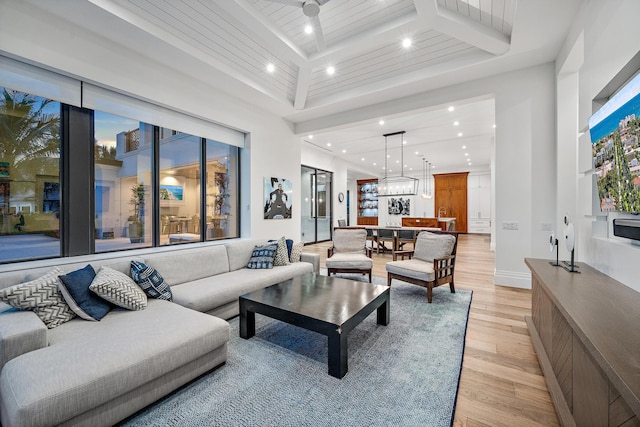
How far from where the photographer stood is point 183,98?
379 cm

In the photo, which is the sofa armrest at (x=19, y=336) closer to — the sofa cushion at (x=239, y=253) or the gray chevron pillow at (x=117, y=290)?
the gray chevron pillow at (x=117, y=290)

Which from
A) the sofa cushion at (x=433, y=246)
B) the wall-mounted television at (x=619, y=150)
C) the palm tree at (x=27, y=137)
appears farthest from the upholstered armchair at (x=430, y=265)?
the palm tree at (x=27, y=137)

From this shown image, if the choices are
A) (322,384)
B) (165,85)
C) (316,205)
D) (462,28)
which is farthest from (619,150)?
(316,205)

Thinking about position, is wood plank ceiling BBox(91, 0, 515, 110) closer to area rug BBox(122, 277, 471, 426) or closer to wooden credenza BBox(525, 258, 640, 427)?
wooden credenza BBox(525, 258, 640, 427)

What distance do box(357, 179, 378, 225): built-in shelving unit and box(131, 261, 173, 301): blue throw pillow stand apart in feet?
39.0

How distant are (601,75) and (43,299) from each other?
454 centimetres

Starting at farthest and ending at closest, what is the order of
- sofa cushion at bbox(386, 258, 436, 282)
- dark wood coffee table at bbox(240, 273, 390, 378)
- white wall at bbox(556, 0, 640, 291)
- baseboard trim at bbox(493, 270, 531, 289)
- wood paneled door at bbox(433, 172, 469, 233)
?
wood paneled door at bbox(433, 172, 469, 233) < baseboard trim at bbox(493, 270, 531, 289) < sofa cushion at bbox(386, 258, 436, 282) < dark wood coffee table at bbox(240, 273, 390, 378) < white wall at bbox(556, 0, 640, 291)

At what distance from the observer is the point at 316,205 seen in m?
9.09

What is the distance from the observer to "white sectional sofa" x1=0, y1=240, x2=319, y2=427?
1261 millimetres

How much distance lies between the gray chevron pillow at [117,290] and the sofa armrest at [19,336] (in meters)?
0.40

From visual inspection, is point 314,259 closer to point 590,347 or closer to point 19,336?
point 19,336

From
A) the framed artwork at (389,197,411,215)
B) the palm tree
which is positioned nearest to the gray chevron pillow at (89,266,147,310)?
the palm tree

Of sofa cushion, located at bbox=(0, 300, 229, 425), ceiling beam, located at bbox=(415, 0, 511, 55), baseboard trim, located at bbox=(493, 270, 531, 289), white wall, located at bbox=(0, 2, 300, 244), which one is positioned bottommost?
baseboard trim, located at bbox=(493, 270, 531, 289)

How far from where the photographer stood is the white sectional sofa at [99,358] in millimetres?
1261
